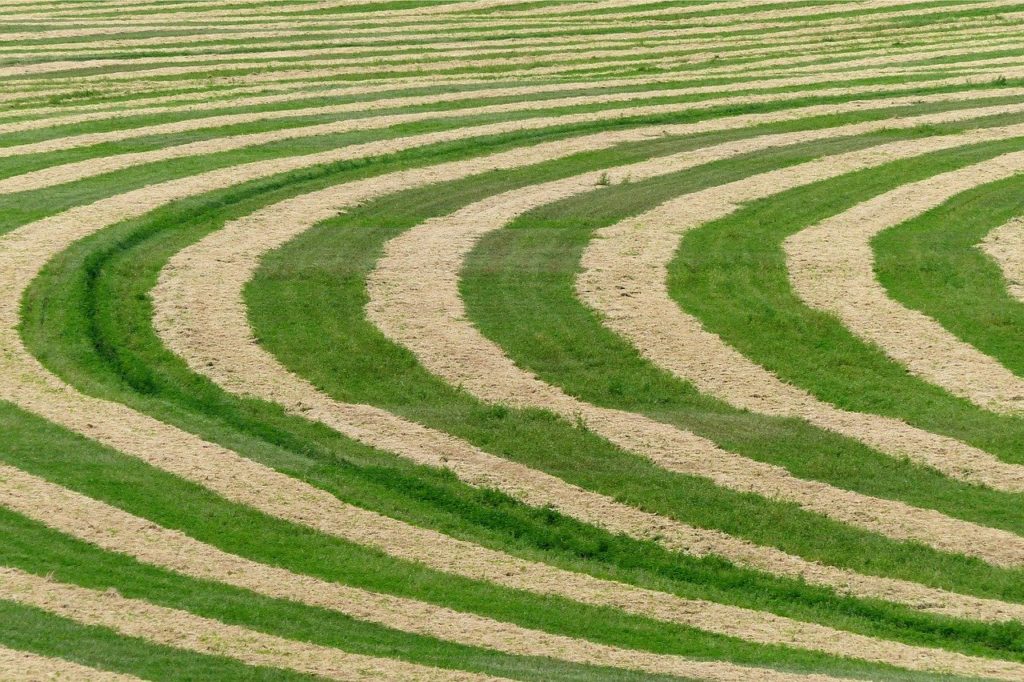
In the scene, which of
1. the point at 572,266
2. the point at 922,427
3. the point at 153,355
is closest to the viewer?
the point at 922,427

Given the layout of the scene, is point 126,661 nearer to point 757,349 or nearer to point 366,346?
point 366,346

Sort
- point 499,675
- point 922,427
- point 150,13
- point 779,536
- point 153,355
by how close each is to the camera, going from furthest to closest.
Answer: point 150,13 < point 153,355 < point 922,427 < point 779,536 < point 499,675

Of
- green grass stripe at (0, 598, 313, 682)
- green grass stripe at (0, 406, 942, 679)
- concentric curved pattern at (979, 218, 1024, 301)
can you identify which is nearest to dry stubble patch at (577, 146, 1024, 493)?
concentric curved pattern at (979, 218, 1024, 301)

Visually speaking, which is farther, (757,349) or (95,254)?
(95,254)

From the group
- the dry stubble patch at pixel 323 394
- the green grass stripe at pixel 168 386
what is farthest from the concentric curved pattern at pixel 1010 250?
the dry stubble patch at pixel 323 394

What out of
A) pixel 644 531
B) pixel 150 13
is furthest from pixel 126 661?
pixel 150 13

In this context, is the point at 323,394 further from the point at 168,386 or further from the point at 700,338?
the point at 700,338

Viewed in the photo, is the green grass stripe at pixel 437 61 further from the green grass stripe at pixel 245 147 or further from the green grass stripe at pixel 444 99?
the green grass stripe at pixel 245 147
